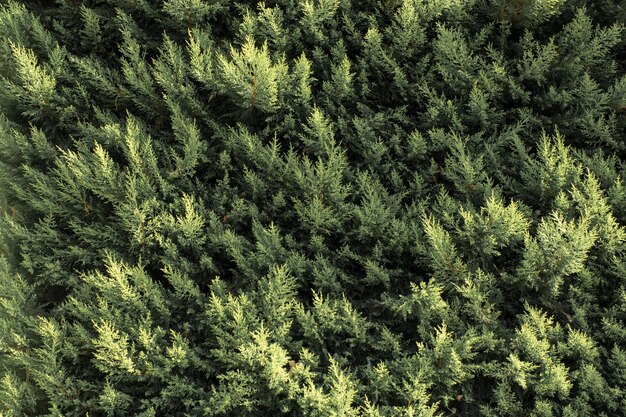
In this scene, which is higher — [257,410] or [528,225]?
[528,225]

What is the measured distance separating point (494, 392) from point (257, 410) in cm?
153

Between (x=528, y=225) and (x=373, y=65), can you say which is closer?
(x=528, y=225)

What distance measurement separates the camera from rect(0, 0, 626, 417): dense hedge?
3.33 meters

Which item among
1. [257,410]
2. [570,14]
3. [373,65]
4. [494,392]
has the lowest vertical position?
[257,410]

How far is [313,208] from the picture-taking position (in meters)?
3.71

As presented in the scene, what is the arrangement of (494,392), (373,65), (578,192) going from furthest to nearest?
(373,65)
(578,192)
(494,392)

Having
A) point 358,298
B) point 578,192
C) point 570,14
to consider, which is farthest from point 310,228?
point 570,14

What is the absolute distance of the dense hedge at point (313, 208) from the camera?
333 cm

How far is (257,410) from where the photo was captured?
131 inches

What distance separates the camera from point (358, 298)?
3799mm

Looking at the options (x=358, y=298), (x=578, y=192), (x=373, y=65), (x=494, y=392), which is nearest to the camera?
(x=494, y=392)

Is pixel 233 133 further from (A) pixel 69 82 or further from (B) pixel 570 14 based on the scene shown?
(B) pixel 570 14

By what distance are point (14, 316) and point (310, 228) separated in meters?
2.11

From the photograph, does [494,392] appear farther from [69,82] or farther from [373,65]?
[69,82]
